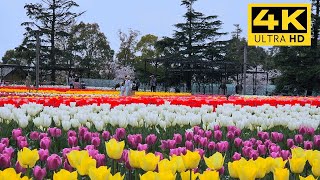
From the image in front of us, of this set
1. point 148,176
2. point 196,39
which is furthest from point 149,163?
point 196,39

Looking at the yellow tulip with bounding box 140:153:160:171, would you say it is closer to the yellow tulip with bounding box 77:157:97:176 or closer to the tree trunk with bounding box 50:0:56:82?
the yellow tulip with bounding box 77:157:97:176

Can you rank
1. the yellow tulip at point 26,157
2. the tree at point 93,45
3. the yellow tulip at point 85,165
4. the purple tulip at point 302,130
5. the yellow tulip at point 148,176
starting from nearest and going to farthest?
the yellow tulip at point 148,176 → the yellow tulip at point 85,165 → the yellow tulip at point 26,157 → the purple tulip at point 302,130 → the tree at point 93,45

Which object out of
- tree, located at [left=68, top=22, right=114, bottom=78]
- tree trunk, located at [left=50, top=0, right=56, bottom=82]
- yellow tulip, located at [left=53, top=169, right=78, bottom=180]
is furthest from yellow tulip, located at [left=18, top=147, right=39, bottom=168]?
tree, located at [left=68, top=22, right=114, bottom=78]

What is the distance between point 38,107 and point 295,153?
5298mm

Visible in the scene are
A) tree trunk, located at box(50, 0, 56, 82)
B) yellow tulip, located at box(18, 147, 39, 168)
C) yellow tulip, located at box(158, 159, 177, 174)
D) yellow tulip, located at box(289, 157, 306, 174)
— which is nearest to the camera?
yellow tulip, located at box(158, 159, 177, 174)

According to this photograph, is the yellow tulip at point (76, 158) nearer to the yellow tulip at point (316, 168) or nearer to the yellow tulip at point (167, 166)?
the yellow tulip at point (167, 166)

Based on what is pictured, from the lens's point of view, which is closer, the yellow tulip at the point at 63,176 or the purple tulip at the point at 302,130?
the yellow tulip at the point at 63,176

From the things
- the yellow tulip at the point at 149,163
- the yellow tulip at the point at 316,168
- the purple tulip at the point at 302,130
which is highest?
the yellow tulip at the point at 149,163

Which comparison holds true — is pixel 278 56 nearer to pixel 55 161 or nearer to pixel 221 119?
pixel 221 119

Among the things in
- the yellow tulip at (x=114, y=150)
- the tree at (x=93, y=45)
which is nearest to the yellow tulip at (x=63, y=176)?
the yellow tulip at (x=114, y=150)

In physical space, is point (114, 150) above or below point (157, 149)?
above

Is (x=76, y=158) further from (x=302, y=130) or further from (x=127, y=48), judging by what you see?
(x=127, y=48)

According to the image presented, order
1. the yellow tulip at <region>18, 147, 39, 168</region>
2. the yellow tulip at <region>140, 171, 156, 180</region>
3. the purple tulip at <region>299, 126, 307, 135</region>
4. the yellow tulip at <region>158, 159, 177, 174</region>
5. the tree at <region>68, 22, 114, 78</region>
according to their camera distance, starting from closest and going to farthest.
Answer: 1. the yellow tulip at <region>140, 171, 156, 180</region>
2. the yellow tulip at <region>158, 159, 177, 174</region>
3. the yellow tulip at <region>18, 147, 39, 168</region>
4. the purple tulip at <region>299, 126, 307, 135</region>
5. the tree at <region>68, 22, 114, 78</region>

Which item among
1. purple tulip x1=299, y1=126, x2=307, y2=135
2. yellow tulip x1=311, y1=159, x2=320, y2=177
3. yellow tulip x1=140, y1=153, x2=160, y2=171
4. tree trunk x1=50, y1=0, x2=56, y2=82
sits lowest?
purple tulip x1=299, y1=126, x2=307, y2=135
